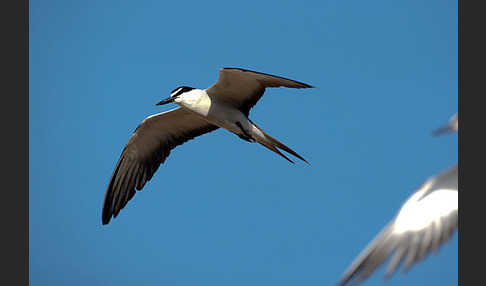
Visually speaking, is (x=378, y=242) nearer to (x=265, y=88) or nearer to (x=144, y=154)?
(x=265, y=88)

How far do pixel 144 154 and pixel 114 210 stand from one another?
0.90 metres

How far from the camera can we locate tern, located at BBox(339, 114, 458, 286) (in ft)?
12.9

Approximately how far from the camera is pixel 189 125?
28.8 ft

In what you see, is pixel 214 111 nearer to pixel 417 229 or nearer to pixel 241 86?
pixel 241 86

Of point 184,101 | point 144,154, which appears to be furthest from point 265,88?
point 144,154

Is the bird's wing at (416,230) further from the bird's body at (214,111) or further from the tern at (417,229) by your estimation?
the bird's body at (214,111)

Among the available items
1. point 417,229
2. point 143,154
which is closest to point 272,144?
point 143,154

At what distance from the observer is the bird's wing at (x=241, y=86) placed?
24.4 feet

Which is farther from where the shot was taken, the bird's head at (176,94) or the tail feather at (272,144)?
the bird's head at (176,94)

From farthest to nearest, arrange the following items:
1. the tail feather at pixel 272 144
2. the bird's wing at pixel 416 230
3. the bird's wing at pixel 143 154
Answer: the bird's wing at pixel 143 154 < the tail feather at pixel 272 144 < the bird's wing at pixel 416 230

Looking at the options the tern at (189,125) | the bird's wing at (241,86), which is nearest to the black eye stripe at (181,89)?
the tern at (189,125)

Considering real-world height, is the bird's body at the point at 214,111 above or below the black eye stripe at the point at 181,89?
below

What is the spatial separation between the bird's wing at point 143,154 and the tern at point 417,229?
4678mm

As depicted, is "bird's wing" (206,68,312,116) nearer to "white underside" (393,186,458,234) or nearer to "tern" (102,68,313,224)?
"tern" (102,68,313,224)
